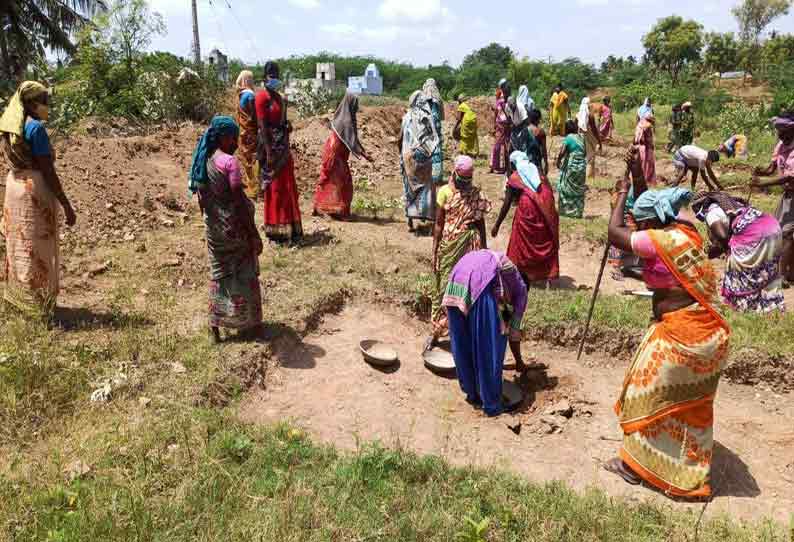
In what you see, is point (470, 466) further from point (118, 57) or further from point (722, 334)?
point (118, 57)

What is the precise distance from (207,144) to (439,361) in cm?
267

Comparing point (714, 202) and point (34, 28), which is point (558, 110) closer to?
point (714, 202)

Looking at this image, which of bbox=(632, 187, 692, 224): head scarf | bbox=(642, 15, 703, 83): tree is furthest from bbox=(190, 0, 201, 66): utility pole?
bbox=(642, 15, 703, 83): tree

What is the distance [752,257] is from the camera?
20.1ft

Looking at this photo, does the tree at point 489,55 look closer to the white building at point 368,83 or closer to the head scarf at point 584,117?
the white building at point 368,83

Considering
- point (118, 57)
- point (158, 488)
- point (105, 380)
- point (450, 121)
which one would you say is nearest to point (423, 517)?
point (158, 488)

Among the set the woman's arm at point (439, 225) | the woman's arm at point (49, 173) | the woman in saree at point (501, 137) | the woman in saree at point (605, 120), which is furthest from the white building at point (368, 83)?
the woman's arm at point (49, 173)

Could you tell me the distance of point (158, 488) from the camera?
3.46 meters

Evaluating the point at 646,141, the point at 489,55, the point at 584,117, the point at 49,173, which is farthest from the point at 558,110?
the point at 489,55

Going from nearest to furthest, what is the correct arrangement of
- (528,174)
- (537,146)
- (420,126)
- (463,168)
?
1. (463,168)
2. (528,174)
3. (420,126)
4. (537,146)

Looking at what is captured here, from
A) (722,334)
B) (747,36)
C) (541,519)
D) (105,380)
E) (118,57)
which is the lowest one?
(541,519)

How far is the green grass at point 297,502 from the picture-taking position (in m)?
3.14

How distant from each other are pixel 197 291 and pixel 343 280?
1.56 m

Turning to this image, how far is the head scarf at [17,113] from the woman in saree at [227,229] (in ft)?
4.83
